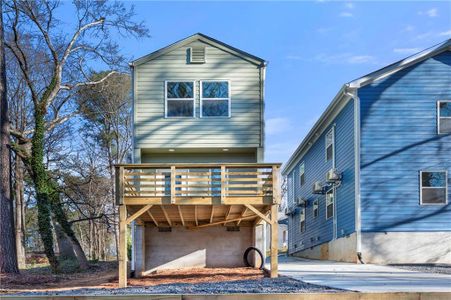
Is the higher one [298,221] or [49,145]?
[49,145]

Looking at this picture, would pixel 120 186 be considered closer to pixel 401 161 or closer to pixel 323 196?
pixel 401 161

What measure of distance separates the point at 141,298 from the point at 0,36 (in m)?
12.0

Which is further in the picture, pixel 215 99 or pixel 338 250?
pixel 338 250

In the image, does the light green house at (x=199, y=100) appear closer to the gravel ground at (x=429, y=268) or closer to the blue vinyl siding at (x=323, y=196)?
the blue vinyl siding at (x=323, y=196)

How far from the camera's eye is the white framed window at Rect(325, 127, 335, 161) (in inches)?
725

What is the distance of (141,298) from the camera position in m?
4.89

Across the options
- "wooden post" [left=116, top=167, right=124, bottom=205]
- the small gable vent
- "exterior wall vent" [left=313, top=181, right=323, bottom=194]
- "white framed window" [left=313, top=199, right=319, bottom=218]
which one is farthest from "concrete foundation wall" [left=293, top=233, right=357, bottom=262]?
"wooden post" [left=116, top=167, right=124, bottom=205]

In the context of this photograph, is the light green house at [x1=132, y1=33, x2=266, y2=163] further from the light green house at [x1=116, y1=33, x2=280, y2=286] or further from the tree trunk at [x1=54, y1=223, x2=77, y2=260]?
the tree trunk at [x1=54, y1=223, x2=77, y2=260]

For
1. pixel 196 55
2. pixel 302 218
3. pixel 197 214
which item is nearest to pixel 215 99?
pixel 196 55

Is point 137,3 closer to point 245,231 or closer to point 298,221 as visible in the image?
point 245,231

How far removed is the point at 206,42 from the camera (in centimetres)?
1505

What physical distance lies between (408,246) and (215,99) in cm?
686

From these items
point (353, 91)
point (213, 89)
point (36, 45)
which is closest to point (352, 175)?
point (353, 91)

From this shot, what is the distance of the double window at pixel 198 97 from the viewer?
14.9 meters
